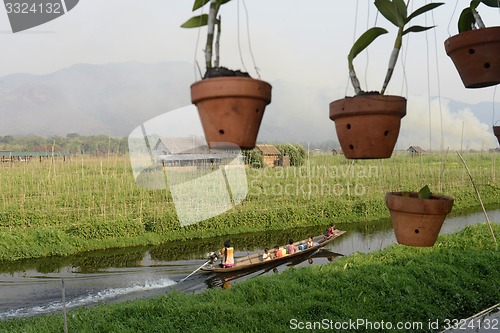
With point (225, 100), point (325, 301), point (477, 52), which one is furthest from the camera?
point (325, 301)

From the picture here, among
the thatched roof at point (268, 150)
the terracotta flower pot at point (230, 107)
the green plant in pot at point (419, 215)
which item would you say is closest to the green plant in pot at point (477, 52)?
the green plant in pot at point (419, 215)

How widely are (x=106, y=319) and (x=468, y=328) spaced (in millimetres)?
3538

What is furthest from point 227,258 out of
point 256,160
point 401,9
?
point 256,160

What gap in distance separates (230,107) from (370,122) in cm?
44

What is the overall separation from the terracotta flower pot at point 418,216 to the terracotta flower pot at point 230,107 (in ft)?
2.05

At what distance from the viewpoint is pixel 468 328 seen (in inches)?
146

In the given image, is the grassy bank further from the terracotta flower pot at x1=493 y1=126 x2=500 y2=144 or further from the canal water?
the terracotta flower pot at x1=493 y1=126 x2=500 y2=144

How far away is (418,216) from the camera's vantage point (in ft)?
3.96

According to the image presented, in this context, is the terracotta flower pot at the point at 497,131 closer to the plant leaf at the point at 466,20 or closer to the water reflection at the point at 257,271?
the plant leaf at the point at 466,20

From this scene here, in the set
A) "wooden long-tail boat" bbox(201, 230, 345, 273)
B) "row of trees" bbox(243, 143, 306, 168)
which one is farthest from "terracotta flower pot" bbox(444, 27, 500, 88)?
"row of trees" bbox(243, 143, 306, 168)

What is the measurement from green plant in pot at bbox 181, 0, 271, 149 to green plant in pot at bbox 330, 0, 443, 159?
32 cm

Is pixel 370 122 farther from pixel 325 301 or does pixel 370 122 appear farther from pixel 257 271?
pixel 257 271

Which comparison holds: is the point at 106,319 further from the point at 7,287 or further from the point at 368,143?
the point at 368,143

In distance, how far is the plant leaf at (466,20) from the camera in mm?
1274
